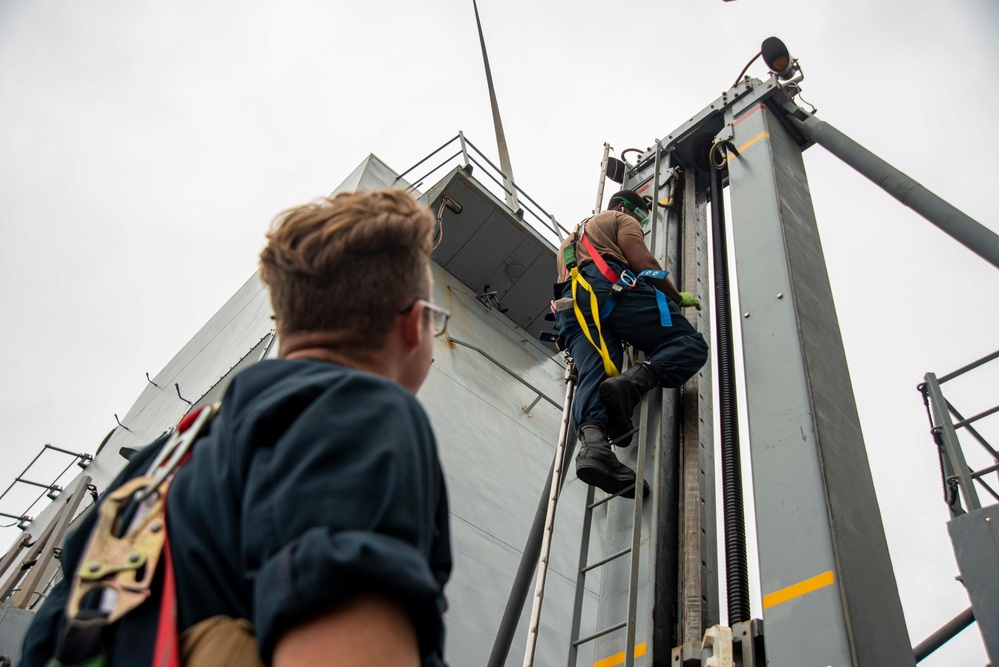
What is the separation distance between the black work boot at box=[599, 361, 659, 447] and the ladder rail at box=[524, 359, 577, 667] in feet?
0.99

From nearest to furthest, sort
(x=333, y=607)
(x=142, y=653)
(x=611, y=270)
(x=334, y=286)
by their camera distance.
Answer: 1. (x=333, y=607)
2. (x=142, y=653)
3. (x=334, y=286)
4. (x=611, y=270)

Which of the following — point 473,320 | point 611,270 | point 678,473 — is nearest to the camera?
point 678,473

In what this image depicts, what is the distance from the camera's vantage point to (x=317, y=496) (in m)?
0.99

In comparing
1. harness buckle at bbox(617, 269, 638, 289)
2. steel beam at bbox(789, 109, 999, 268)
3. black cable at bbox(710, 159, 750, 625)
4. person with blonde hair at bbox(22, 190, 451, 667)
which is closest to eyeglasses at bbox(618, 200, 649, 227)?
black cable at bbox(710, 159, 750, 625)

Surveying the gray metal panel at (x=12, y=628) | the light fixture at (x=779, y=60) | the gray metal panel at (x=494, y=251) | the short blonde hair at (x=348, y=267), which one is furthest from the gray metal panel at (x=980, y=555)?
the gray metal panel at (x=12, y=628)

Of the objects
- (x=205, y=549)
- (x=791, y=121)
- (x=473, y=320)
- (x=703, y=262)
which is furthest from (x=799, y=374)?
(x=473, y=320)

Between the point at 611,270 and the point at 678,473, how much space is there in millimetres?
1237

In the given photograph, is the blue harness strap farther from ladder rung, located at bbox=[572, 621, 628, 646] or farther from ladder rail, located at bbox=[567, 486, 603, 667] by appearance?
ladder rung, located at bbox=[572, 621, 628, 646]

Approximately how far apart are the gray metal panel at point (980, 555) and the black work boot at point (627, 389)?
6.63 ft

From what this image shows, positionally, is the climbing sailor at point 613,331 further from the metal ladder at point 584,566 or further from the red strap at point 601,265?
the metal ladder at point 584,566

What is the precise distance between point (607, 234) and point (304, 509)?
153 inches

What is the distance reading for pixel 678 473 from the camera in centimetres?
374

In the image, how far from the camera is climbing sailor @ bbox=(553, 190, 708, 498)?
3.85m

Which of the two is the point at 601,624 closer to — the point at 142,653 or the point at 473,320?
the point at 142,653
